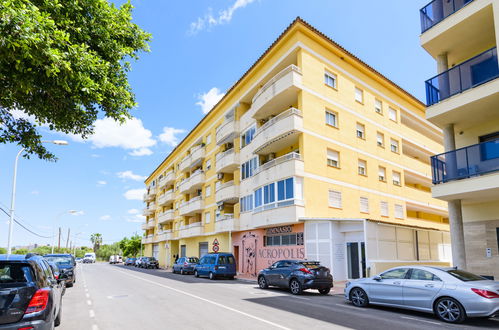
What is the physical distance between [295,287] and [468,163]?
838cm

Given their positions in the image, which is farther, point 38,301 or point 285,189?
point 285,189

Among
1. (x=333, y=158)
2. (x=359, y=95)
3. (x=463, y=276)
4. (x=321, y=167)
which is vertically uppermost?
(x=359, y=95)

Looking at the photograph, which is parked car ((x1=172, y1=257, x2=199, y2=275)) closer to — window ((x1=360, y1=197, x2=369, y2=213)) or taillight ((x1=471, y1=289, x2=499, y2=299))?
window ((x1=360, y1=197, x2=369, y2=213))

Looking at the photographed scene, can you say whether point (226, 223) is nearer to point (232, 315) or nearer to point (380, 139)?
point (380, 139)

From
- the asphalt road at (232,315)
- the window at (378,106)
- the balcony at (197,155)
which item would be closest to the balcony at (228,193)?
the balcony at (197,155)

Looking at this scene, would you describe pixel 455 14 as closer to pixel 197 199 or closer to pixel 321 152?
pixel 321 152

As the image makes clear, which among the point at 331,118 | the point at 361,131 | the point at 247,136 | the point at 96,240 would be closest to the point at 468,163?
the point at 331,118

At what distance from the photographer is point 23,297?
5.58 meters

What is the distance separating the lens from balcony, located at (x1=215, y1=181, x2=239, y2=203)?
3145 centimetres

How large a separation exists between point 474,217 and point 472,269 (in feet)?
6.81

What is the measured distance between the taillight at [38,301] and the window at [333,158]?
21269mm

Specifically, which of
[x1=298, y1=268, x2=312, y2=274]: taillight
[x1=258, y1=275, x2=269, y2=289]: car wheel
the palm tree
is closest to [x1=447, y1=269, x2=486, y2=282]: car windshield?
[x1=298, y1=268, x2=312, y2=274]: taillight

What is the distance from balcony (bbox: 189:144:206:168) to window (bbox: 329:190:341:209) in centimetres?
1968

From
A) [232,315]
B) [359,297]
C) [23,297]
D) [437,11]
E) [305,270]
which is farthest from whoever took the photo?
[305,270]
